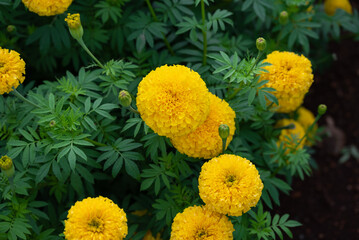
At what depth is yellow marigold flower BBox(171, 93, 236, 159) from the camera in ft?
6.15

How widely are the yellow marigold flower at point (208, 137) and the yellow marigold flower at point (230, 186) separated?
0.11 m

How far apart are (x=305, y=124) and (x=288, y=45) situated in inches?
26.9

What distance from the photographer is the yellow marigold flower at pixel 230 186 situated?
5.67ft

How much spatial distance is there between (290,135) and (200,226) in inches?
42.2

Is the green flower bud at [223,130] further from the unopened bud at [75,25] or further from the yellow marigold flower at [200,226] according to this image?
the unopened bud at [75,25]

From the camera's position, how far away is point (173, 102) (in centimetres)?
177

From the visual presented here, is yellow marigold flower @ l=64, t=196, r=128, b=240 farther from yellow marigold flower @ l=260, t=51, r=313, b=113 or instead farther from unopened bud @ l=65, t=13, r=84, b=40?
yellow marigold flower @ l=260, t=51, r=313, b=113

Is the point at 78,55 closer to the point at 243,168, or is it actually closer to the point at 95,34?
the point at 95,34

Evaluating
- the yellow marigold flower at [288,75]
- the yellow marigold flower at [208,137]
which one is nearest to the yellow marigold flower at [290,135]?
the yellow marigold flower at [288,75]

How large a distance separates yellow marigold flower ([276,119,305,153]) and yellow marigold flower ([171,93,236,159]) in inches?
26.5

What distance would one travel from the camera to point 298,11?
9.54 ft

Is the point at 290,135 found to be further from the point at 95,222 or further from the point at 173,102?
the point at 95,222

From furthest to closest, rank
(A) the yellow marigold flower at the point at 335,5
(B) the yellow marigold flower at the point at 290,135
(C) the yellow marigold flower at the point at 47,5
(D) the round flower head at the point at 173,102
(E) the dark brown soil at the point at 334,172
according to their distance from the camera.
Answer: (A) the yellow marigold flower at the point at 335,5 < (E) the dark brown soil at the point at 334,172 < (B) the yellow marigold flower at the point at 290,135 < (C) the yellow marigold flower at the point at 47,5 < (D) the round flower head at the point at 173,102

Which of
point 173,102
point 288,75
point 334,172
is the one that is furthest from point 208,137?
point 334,172
